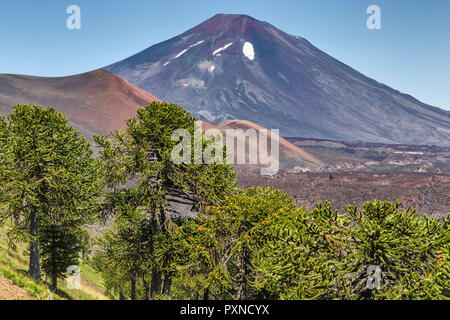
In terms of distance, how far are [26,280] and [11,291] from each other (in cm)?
234

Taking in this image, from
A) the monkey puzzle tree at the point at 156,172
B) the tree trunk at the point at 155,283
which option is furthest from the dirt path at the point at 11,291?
the tree trunk at the point at 155,283

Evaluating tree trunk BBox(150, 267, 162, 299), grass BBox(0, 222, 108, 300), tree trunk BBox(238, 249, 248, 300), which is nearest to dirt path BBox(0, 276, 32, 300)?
grass BBox(0, 222, 108, 300)

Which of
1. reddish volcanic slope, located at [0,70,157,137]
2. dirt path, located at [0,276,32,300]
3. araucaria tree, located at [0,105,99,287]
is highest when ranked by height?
reddish volcanic slope, located at [0,70,157,137]

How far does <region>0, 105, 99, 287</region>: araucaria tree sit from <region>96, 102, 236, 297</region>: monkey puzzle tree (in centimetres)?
189

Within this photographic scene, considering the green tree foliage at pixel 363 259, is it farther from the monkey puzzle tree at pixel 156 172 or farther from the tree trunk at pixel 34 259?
the tree trunk at pixel 34 259

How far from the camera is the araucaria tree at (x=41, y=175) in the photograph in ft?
75.9

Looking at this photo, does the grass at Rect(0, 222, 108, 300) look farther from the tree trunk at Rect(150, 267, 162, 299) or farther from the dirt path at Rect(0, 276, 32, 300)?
the tree trunk at Rect(150, 267, 162, 299)

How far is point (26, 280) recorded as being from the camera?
46.5ft

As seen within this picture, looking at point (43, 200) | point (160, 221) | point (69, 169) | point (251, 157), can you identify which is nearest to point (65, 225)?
point (43, 200)

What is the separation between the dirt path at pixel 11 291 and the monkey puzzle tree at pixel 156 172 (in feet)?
37.5

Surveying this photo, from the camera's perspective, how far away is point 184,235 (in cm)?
2450

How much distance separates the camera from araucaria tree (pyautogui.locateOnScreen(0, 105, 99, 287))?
75.9 ft
